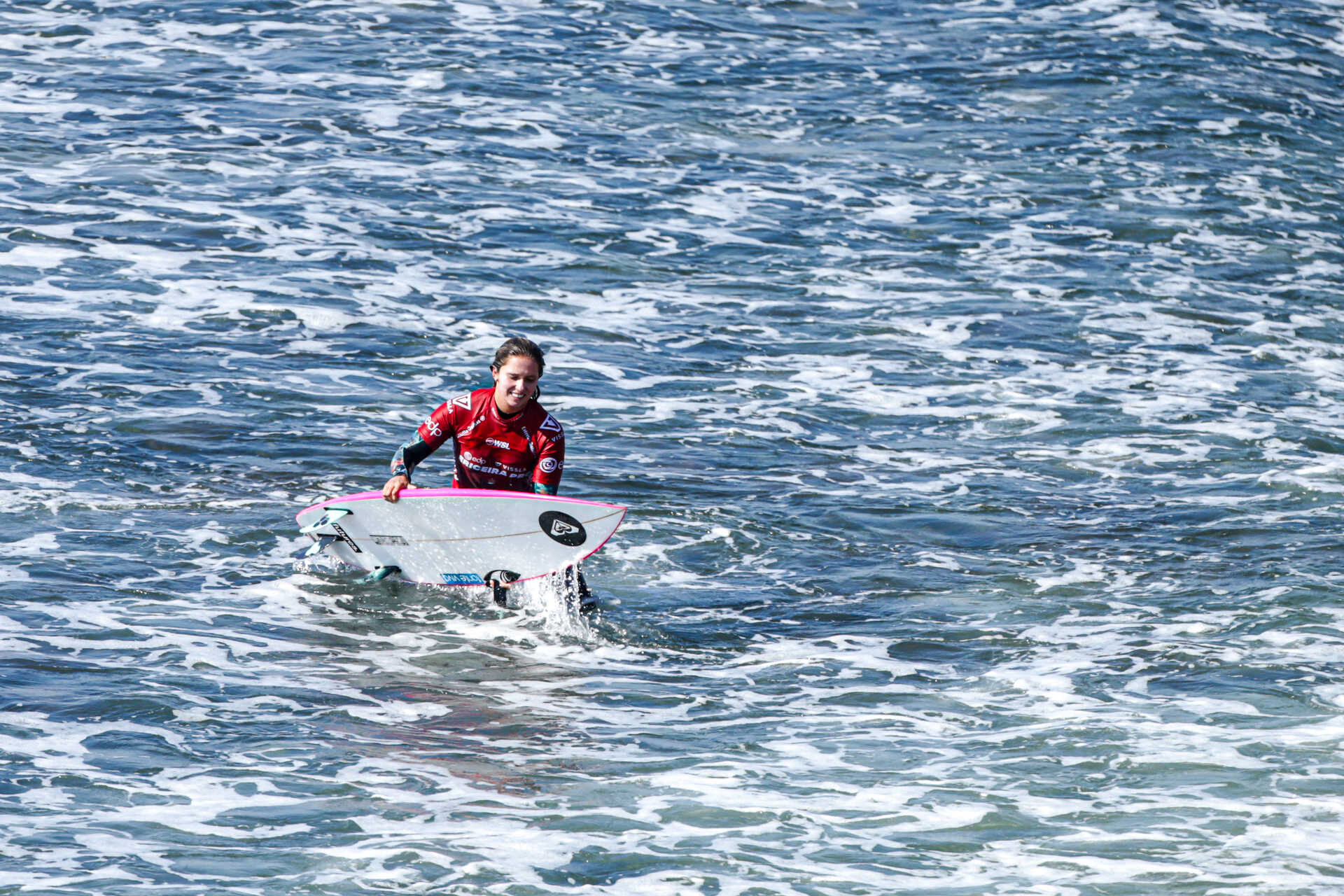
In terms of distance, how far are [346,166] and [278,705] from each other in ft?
49.6

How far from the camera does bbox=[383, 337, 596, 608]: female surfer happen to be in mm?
10773

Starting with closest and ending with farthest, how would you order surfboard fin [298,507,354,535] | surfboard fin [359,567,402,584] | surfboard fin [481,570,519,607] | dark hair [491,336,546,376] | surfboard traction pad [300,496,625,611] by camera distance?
dark hair [491,336,546,376] → surfboard traction pad [300,496,625,611] → surfboard fin [481,570,519,607] → surfboard fin [298,507,354,535] → surfboard fin [359,567,402,584]

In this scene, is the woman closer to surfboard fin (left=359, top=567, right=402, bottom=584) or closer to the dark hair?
the dark hair

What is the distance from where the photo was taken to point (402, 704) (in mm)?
9578

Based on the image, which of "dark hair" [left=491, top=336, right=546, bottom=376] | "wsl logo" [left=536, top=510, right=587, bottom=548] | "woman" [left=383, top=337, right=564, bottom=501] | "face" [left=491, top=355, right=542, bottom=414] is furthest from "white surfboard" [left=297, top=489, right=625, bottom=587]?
"dark hair" [left=491, top=336, right=546, bottom=376]

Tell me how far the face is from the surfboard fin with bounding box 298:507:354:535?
1.56m

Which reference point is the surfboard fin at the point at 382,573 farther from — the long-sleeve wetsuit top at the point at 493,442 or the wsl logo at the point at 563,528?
the wsl logo at the point at 563,528

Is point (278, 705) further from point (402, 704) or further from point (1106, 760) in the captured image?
point (1106, 760)

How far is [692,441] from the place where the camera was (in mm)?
15328

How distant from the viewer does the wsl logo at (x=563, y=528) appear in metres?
10.8

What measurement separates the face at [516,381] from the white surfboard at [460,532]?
654 millimetres

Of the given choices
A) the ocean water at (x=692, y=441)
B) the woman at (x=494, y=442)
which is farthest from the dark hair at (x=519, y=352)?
the ocean water at (x=692, y=441)

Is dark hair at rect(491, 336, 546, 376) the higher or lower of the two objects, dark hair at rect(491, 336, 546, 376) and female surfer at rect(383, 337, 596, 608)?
the higher

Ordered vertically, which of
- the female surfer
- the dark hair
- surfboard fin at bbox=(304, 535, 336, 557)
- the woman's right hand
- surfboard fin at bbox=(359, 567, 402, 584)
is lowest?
surfboard fin at bbox=(359, 567, 402, 584)
